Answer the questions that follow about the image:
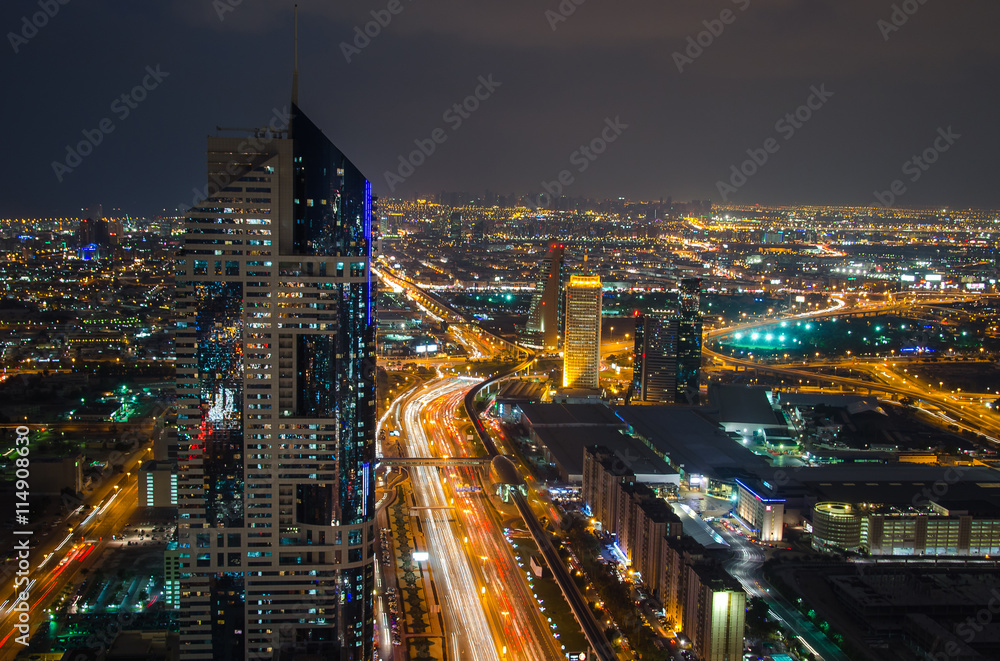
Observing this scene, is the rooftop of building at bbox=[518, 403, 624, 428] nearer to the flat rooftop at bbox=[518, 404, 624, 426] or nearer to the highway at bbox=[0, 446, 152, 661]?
the flat rooftop at bbox=[518, 404, 624, 426]

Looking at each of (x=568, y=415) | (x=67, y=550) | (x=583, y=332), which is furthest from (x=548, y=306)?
(x=67, y=550)

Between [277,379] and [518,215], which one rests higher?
[518,215]

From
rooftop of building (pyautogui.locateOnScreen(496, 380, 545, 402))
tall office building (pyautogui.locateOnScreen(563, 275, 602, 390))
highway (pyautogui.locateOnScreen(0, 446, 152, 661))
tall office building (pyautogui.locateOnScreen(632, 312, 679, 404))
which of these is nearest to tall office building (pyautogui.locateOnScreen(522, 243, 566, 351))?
tall office building (pyautogui.locateOnScreen(563, 275, 602, 390))

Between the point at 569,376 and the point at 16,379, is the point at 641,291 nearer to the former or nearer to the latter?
the point at 569,376

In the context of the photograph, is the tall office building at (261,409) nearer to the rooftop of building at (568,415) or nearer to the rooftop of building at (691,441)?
the rooftop of building at (691,441)

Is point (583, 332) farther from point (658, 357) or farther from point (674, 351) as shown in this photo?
point (674, 351)

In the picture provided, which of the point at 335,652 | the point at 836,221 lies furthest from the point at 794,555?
the point at 836,221

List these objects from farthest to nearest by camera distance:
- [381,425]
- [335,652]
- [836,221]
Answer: [836,221], [381,425], [335,652]
